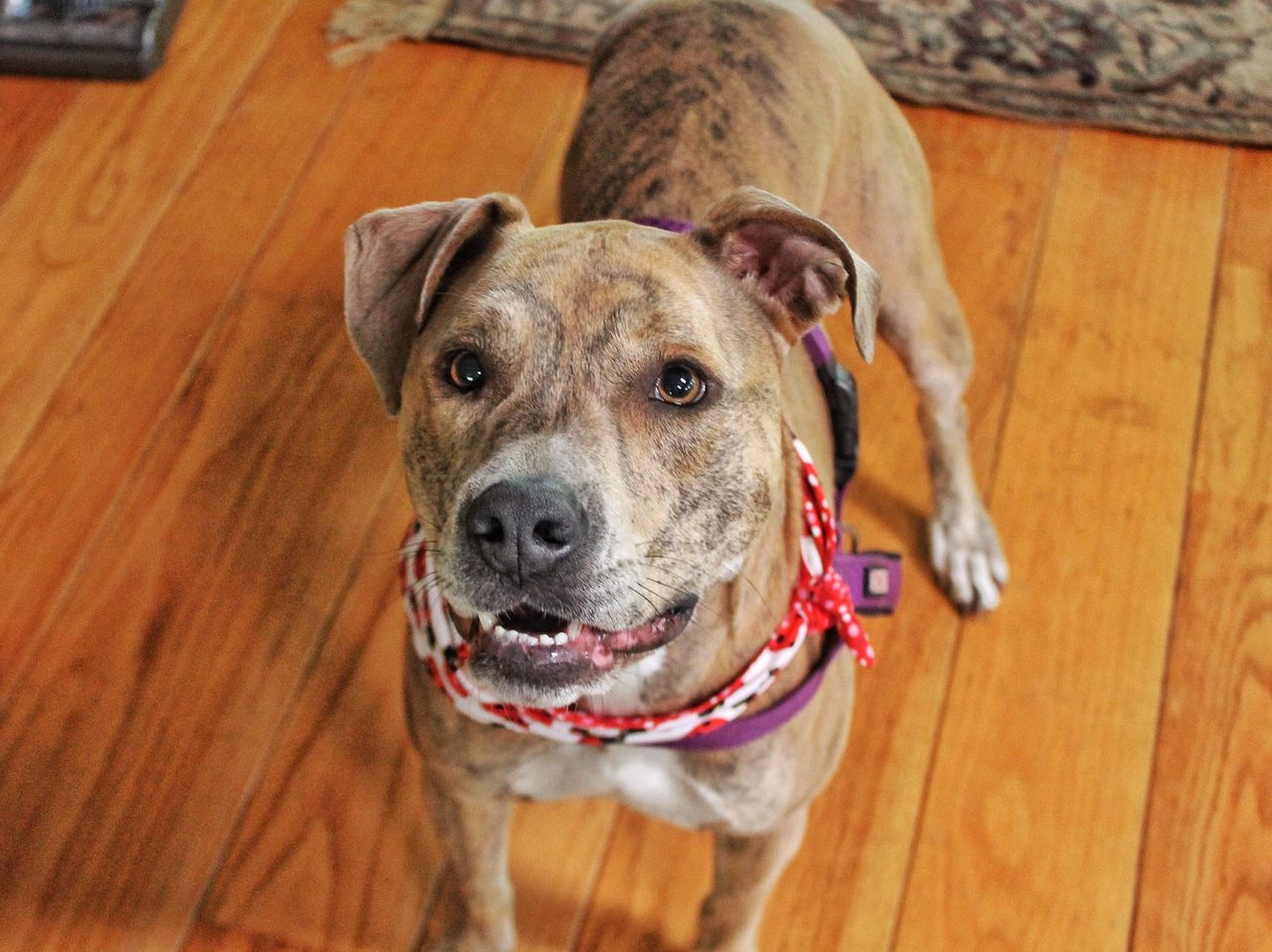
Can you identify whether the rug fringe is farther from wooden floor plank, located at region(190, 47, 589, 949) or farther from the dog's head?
the dog's head

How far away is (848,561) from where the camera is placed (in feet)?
6.17

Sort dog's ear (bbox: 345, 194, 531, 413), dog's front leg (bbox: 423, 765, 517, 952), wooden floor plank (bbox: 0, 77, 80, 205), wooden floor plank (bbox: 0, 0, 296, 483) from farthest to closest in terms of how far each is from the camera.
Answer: wooden floor plank (bbox: 0, 77, 80, 205), wooden floor plank (bbox: 0, 0, 296, 483), dog's front leg (bbox: 423, 765, 517, 952), dog's ear (bbox: 345, 194, 531, 413)

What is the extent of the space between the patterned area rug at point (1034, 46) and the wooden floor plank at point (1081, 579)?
105 mm

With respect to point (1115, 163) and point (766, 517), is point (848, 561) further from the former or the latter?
point (1115, 163)

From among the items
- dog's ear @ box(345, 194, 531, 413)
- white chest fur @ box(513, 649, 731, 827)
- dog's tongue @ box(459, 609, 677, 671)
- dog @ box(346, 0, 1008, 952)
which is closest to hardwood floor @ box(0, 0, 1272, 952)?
dog @ box(346, 0, 1008, 952)

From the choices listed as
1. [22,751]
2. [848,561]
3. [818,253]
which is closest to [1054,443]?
[848,561]

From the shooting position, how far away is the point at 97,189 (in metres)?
2.97

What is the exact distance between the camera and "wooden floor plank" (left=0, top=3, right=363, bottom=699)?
2.44 metres

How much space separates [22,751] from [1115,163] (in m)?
2.51

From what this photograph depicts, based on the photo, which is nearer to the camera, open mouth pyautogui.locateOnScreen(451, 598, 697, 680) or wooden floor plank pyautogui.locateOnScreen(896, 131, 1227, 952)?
open mouth pyautogui.locateOnScreen(451, 598, 697, 680)

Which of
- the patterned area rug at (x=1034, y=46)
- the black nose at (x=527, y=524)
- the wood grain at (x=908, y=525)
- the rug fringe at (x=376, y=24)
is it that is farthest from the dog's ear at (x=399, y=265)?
the rug fringe at (x=376, y=24)

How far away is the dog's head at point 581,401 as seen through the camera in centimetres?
133

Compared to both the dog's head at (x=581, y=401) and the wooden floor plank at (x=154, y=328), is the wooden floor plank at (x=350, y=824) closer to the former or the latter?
A: the wooden floor plank at (x=154, y=328)

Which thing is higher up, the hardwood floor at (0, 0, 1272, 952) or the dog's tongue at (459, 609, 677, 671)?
the dog's tongue at (459, 609, 677, 671)
